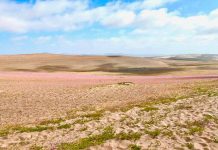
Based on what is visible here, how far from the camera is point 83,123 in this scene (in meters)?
17.8

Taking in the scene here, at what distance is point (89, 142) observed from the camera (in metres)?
13.8

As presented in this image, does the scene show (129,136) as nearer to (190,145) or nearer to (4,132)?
(190,145)

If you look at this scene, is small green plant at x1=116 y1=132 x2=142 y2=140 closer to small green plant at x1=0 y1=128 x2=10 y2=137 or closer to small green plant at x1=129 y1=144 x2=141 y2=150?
small green plant at x1=129 y1=144 x2=141 y2=150

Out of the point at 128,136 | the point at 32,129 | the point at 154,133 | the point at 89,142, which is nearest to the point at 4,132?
the point at 32,129

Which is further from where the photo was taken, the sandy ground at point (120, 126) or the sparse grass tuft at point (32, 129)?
the sparse grass tuft at point (32, 129)

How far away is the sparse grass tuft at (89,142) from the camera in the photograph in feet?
43.4

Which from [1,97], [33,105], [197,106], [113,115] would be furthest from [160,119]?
[1,97]

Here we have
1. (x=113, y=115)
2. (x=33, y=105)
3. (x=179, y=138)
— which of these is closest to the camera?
(x=179, y=138)

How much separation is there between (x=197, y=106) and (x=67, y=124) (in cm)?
898

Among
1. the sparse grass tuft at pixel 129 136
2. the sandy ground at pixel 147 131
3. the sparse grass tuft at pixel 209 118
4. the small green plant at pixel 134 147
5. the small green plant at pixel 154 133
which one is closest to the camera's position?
the small green plant at pixel 134 147

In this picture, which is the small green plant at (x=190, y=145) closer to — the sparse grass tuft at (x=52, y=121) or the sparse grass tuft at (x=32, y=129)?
the sparse grass tuft at (x=32, y=129)

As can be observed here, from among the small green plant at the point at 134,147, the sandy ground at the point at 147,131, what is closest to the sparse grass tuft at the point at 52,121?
the sandy ground at the point at 147,131

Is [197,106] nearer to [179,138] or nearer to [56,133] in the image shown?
[179,138]

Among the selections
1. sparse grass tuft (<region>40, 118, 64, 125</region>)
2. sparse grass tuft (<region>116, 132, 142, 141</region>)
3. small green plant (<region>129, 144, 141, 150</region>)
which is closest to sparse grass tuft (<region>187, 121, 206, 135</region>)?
sparse grass tuft (<region>116, 132, 142, 141</region>)
